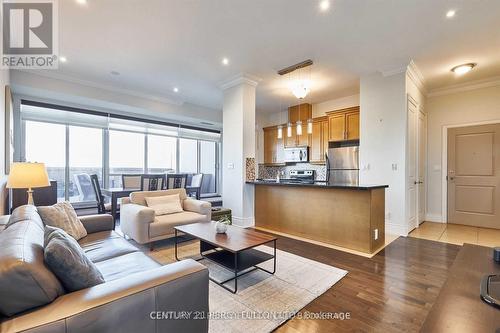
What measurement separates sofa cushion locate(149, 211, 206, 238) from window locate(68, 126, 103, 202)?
3346mm

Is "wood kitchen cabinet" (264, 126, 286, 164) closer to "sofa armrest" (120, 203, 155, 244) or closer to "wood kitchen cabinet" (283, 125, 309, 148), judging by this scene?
"wood kitchen cabinet" (283, 125, 309, 148)

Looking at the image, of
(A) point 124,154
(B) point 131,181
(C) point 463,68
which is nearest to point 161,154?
(A) point 124,154

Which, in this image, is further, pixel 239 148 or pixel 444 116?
pixel 444 116

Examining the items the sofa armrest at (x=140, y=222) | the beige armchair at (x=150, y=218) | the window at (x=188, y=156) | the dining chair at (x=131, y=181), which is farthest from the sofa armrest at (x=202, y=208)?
the window at (x=188, y=156)

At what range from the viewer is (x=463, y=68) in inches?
157

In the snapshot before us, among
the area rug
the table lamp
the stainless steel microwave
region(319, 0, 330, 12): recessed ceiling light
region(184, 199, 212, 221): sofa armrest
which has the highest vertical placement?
region(319, 0, 330, 12): recessed ceiling light

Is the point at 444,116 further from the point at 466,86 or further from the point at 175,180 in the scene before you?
the point at 175,180

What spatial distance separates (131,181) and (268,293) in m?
4.03

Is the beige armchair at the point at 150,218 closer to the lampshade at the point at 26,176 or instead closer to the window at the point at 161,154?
the lampshade at the point at 26,176

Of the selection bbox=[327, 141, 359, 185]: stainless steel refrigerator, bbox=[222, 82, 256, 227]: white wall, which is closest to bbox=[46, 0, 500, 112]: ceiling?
bbox=[222, 82, 256, 227]: white wall

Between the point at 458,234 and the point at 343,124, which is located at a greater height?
the point at 343,124

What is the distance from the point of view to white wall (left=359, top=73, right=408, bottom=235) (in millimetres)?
4020

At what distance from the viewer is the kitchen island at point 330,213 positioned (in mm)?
3217

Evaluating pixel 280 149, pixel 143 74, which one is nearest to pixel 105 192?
pixel 143 74
